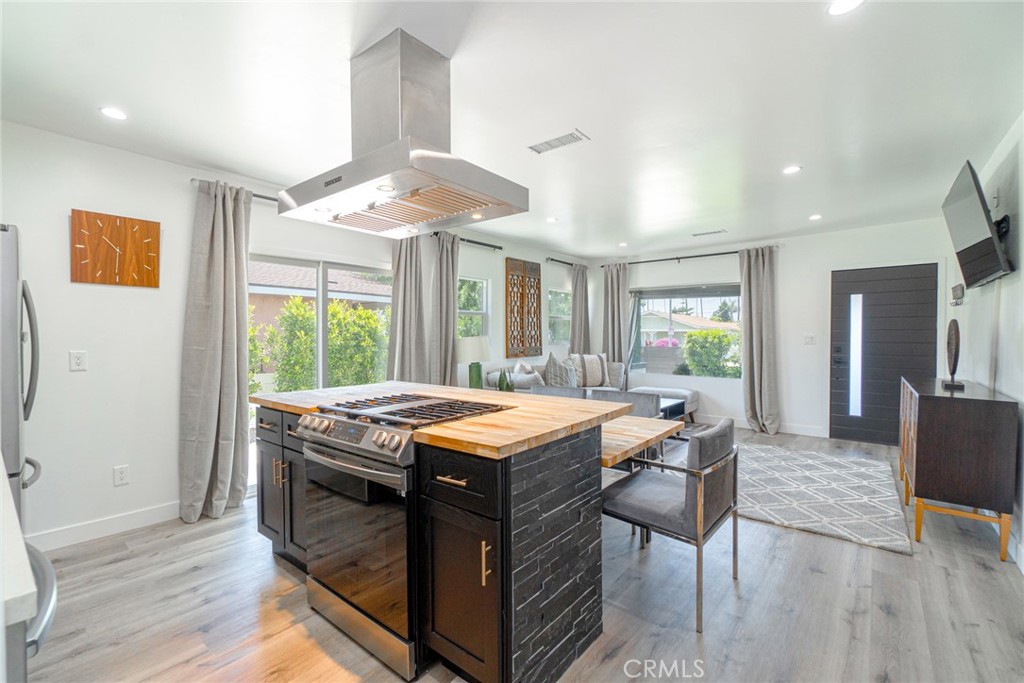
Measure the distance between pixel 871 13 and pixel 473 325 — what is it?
4.34m

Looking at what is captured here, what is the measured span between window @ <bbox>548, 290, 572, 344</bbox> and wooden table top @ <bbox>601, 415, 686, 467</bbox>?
4.26 metres

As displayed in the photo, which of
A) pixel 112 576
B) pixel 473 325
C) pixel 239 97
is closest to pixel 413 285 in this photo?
pixel 473 325

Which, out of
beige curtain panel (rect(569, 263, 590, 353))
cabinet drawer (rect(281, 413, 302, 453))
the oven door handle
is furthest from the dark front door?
cabinet drawer (rect(281, 413, 302, 453))

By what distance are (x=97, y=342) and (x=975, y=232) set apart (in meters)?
5.54

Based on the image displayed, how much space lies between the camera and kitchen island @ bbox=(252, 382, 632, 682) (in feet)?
4.81

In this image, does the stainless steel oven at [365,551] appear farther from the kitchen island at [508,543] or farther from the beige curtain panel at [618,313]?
the beige curtain panel at [618,313]

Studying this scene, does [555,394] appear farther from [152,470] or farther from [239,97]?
[152,470]

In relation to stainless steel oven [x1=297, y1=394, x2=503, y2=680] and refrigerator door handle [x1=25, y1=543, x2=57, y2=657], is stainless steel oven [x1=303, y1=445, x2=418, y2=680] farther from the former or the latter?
refrigerator door handle [x1=25, y1=543, x2=57, y2=657]

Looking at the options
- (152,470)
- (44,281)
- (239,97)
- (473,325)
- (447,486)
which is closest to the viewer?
(447,486)

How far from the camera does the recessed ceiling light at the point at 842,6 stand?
1.61 metres

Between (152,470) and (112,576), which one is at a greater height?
(152,470)

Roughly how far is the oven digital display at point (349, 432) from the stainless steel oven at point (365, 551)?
70 millimetres

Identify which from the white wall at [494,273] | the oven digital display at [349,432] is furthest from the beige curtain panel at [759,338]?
the oven digital display at [349,432]

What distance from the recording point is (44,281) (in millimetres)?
2639
